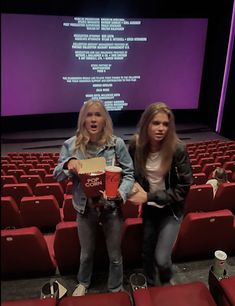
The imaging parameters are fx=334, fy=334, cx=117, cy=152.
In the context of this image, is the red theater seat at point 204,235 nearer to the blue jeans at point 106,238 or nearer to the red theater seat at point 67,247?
the blue jeans at point 106,238

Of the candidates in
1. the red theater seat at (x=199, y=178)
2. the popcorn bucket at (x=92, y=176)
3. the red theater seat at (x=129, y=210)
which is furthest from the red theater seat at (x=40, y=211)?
the red theater seat at (x=199, y=178)

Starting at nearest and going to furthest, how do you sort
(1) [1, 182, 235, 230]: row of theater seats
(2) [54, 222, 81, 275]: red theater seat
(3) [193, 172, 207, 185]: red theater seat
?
1. (2) [54, 222, 81, 275]: red theater seat
2. (1) [1, 182, 235, 230]: row of theater seats
3. (3) [193, 172, 207, 185]: red theater seat

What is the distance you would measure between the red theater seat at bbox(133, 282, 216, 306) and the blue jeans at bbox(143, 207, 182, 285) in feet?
1.37

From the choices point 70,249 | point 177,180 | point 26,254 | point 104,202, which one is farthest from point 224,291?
point 26,254

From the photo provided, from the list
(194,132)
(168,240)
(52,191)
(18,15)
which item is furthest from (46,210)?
(194,132)

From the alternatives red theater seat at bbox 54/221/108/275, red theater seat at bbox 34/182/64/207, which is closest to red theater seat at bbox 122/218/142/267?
red theater seat at bbox 54/221/108/275

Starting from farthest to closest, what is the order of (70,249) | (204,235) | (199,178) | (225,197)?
(199,178)
(225,197)
(204,235)
(70,249)

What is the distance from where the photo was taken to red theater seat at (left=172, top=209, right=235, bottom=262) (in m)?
2.41

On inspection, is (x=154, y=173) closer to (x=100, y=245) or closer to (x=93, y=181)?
(x=93, y=181)

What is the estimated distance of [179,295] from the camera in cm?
168

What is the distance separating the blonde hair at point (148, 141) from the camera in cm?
197

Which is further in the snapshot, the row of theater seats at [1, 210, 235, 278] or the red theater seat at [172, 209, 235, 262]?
the red theater seat at [172, 209, 235, 262]

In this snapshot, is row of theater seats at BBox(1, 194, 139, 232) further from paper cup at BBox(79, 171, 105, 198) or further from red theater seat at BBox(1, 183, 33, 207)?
paper cup at BBox(79, 171, 105, 198)

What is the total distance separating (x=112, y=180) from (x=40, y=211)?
1672 mm
